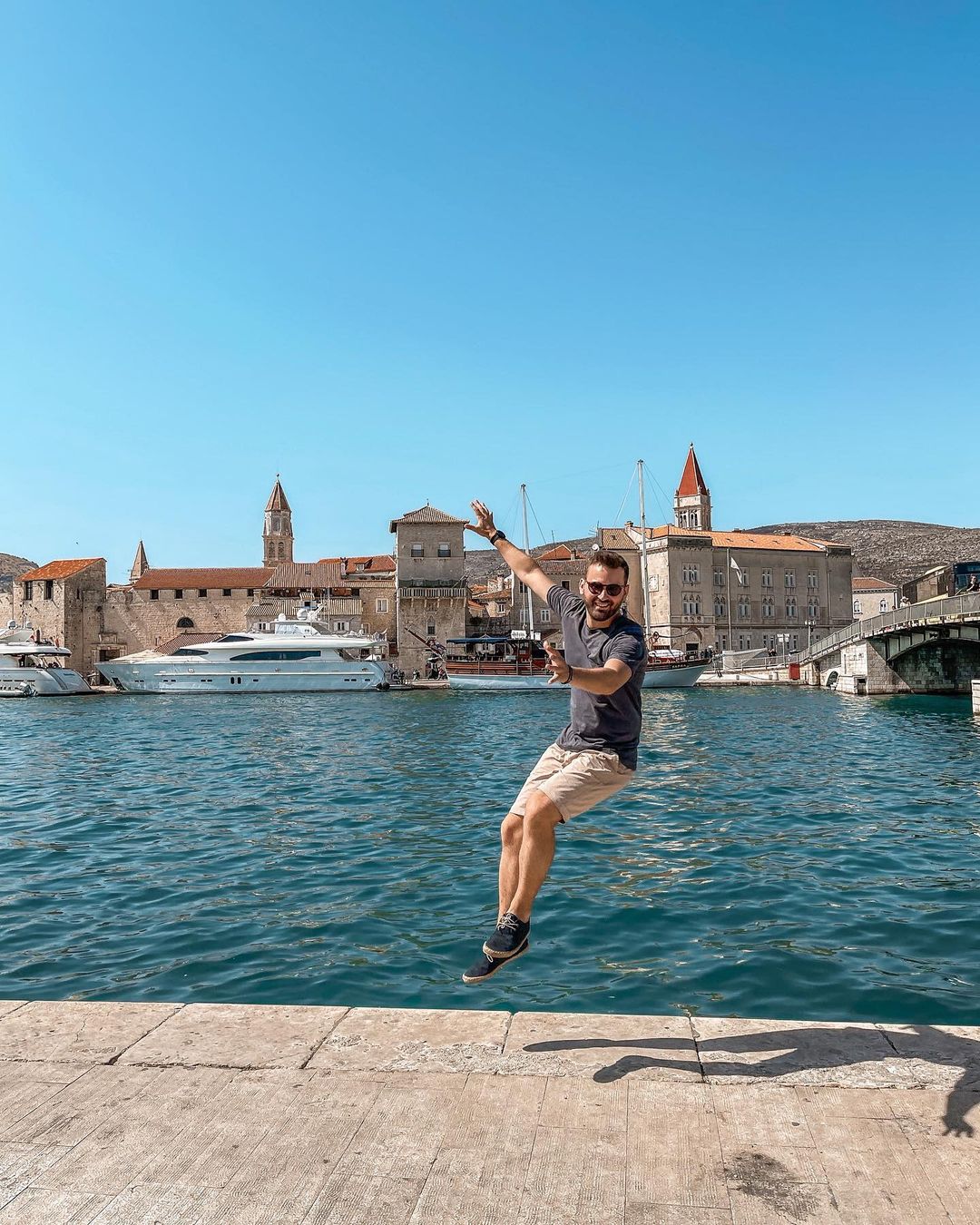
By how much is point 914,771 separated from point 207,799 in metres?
13.3

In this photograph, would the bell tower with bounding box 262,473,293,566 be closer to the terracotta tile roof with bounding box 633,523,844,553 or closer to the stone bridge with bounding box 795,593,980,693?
the terracotta tile roof with bounding box 633,523,844,553

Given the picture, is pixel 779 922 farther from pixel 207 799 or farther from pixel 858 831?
pixel 207 799

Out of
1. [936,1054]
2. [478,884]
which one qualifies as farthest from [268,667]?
[936,1054]

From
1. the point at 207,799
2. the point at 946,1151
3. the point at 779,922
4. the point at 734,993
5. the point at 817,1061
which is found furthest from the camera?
the point at 207,799

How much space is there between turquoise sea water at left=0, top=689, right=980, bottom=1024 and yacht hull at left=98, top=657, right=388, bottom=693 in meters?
30.7

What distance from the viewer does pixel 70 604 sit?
2793 inches

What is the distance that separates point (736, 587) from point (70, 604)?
50226 millimetres

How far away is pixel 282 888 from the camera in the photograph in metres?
9.86

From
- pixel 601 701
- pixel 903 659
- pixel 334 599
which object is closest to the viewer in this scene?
pixel 601 701

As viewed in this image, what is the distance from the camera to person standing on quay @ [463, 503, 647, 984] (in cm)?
418

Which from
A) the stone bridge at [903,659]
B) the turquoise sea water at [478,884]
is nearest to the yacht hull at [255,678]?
the stone bridge at [903,659]

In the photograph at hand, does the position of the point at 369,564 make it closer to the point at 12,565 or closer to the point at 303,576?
the point at 303,576

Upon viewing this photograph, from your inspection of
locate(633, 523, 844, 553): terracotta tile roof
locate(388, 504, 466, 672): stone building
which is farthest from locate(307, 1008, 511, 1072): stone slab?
locate(633, 523, 844, 553): terracotta tile roof

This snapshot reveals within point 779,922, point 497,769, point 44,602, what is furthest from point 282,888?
point 44,602
